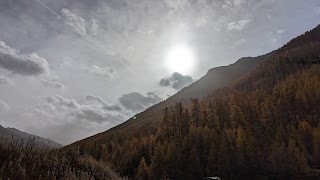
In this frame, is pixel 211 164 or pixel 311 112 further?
pixel 311 112

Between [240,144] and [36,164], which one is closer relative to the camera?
[36,164]

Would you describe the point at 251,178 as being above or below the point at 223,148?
below

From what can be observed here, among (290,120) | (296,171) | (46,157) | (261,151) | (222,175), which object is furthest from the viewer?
(290,120)

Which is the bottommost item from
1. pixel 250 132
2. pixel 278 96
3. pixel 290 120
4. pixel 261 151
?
pixel 261 151

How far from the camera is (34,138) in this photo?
10570 mm

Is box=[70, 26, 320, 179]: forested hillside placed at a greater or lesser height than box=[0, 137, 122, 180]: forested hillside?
greater

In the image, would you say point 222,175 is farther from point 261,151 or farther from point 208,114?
point 208,114

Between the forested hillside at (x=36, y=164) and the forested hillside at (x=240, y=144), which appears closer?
the forested hillside at (x=36, y=164)

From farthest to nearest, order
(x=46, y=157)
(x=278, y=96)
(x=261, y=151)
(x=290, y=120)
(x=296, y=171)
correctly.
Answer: (x=278, y=96) → (x=290, y=120) → (x=261, y=151) → (x=296, y=171) → (x=46, y=157)

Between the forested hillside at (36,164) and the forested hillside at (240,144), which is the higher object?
the forested hillside at (240,144)

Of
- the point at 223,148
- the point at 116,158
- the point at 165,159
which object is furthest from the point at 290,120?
the point at 116,158

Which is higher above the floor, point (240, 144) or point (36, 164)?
point (240, 144)

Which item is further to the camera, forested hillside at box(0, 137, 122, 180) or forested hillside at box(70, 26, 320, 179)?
forested hillside at box(70, 26, 320, 179)

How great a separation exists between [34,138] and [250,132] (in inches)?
3958
